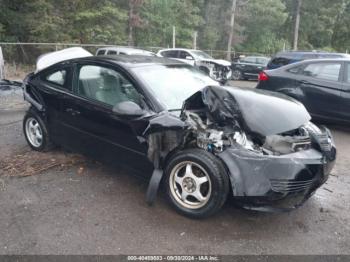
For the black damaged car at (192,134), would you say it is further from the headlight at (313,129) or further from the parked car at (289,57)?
the parked car at (289,57)

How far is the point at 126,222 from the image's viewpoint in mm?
3398

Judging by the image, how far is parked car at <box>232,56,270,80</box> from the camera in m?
18.4

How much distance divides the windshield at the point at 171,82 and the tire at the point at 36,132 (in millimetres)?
1814

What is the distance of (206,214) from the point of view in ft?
10.9

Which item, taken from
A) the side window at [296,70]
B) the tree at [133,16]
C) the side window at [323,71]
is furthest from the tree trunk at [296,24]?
the side window at [323,71]

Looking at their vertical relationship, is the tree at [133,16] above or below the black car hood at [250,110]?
above

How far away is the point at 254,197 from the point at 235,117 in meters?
0.80

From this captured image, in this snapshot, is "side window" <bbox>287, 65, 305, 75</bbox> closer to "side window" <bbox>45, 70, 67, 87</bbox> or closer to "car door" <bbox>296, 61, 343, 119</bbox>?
"car door" <bbox>296, 61, 343, 119</bbox>

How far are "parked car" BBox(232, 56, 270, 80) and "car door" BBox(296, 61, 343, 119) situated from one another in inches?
450

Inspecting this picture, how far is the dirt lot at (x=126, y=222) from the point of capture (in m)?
3.04

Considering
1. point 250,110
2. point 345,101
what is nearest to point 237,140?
point 250,110

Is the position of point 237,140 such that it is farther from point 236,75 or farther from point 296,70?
point 236,75

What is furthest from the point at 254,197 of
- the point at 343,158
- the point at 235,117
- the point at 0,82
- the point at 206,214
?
the point at 0,82

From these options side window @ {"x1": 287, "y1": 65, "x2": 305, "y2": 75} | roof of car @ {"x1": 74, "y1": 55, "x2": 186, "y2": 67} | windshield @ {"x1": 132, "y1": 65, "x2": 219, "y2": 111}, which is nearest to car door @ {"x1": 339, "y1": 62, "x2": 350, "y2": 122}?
side window @ {"x1": 287, "y1": 65, "x2": 305, "y2": 75}
